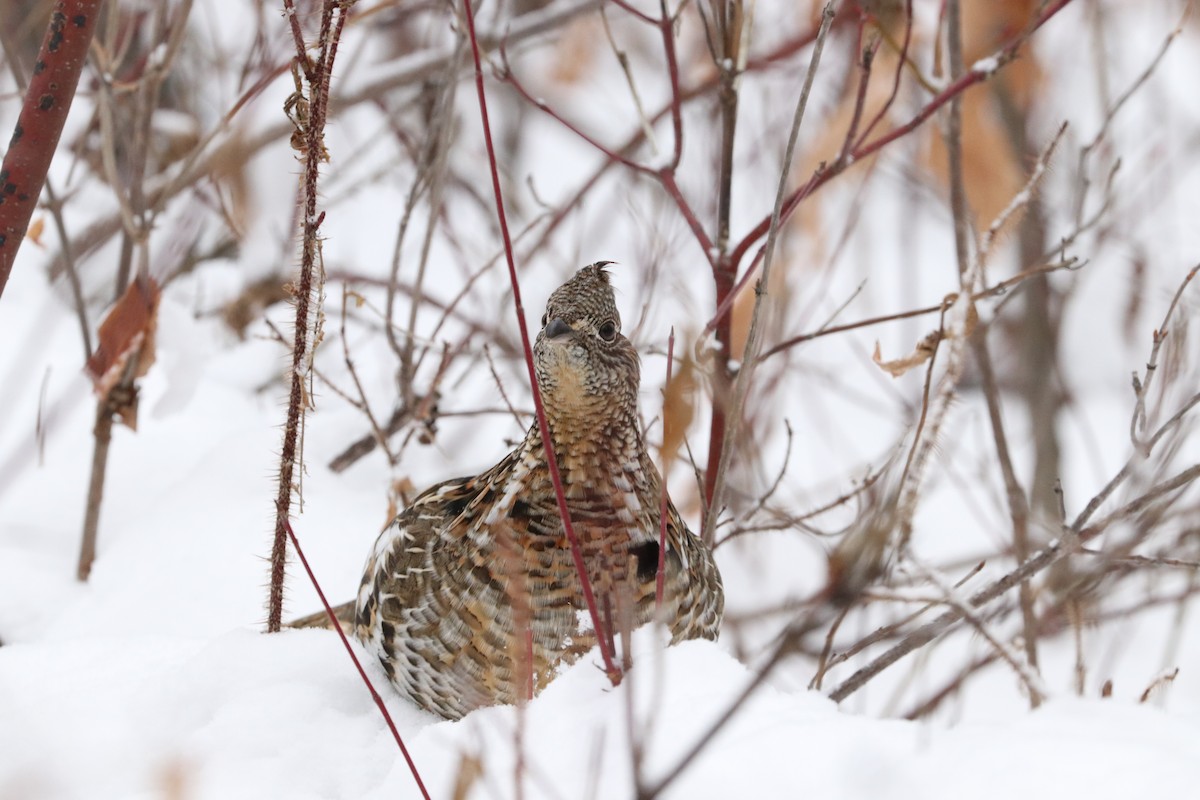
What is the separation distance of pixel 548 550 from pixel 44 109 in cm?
113

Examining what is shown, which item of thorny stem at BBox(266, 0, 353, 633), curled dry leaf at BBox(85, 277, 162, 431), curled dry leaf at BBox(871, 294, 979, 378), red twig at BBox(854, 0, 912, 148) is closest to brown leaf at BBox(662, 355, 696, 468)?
thorny stem at BBox(266, 0, 353, 633)

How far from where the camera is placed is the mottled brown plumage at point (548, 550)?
2.25 metres

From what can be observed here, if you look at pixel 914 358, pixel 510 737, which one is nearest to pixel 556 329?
pixel 914 358

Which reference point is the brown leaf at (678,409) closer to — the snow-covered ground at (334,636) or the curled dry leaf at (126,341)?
the snow-covered ground at (334,636)

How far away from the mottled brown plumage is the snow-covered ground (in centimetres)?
16

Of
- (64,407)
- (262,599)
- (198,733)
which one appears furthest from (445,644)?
(64,407)

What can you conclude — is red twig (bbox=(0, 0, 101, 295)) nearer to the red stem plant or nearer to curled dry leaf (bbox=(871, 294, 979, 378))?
the red stem plant

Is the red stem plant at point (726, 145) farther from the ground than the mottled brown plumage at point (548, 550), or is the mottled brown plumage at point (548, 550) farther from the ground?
the red stem plant at point (726, 145)

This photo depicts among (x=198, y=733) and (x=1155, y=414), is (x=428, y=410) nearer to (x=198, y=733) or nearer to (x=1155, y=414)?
(x=198, y=733)

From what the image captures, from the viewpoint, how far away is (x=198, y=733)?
2027mm

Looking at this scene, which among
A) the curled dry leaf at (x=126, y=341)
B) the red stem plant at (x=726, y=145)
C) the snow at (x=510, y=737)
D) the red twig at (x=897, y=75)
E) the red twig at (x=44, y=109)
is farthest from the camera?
the curled dry leaf at (x=126, y=341)

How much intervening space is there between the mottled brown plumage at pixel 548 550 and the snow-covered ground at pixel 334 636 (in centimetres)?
16

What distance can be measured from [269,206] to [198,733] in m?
3.62

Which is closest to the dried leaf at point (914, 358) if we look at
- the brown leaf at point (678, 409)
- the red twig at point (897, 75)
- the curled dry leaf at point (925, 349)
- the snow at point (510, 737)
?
the curled dry leaf at point (925, 349)
